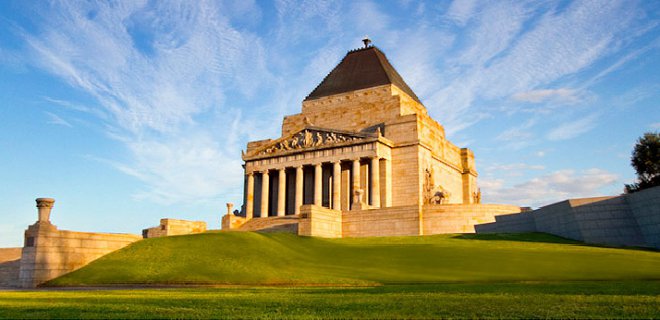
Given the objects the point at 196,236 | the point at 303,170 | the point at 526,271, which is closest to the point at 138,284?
the point at 196,236

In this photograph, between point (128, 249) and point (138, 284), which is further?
point (128, 249)

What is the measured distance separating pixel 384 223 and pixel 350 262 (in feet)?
62.1

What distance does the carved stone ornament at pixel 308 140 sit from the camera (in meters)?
61.4

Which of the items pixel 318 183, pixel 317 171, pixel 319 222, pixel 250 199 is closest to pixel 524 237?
pixel 319 222

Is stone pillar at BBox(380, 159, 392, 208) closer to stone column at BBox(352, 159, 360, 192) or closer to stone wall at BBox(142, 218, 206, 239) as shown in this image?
stone column at BBox(352, 159, 360, 192)

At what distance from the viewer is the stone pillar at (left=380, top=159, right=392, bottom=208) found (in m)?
59.4

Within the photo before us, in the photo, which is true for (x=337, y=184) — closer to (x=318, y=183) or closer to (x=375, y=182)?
(x=318, y=183)

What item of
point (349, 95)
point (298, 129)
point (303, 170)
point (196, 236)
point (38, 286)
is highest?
point (349, 95)

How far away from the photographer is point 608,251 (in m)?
30.3

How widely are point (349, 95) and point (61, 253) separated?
43.9 m

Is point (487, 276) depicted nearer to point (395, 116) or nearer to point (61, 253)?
point (61, 253)

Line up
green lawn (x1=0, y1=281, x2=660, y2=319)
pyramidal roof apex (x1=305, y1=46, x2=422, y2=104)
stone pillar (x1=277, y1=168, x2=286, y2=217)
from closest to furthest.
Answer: green lawn (x1=0, y1=281, x2=660, y2=319), stone pillar (x1=277, y1=168, x2=286, y2=217), pyramidal roof apex (x1=305, y1=46, x2=422, y2=104)

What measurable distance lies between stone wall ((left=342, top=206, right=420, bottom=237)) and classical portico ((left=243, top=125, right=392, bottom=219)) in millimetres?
7805

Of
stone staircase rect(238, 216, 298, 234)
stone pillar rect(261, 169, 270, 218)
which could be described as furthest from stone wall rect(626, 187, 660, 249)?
stone pillar rect(261, 169, 270, 218)
